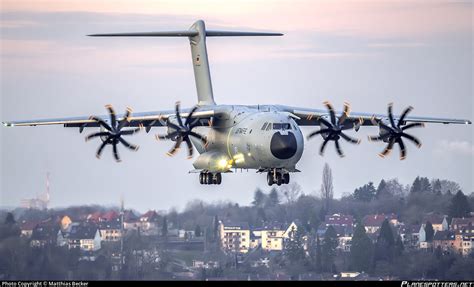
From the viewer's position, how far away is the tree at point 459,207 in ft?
333

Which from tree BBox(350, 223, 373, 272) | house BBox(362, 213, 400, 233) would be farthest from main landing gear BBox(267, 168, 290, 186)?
house BBox(362, 213, 400, 233)

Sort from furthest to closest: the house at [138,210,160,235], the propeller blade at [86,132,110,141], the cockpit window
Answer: the house at [138,210,160,235] < the propeller blade at [86,132,110,141] < the cockpit window

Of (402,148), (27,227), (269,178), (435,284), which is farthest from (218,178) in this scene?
(435,284)

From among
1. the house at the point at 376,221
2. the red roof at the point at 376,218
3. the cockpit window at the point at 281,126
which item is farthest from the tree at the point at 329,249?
the cockpit window at the point at 281,126

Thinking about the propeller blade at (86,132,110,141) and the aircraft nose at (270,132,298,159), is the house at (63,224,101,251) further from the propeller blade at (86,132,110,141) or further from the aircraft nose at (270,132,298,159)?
the aircraft nose at (270,132,298,159)

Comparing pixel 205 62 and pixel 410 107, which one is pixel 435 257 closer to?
pixel 410 107

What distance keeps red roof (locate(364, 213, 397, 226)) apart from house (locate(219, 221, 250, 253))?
17.4ft

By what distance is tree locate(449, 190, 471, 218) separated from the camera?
101375 mm

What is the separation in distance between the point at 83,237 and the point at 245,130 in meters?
8.52

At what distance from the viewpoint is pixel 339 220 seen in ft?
334

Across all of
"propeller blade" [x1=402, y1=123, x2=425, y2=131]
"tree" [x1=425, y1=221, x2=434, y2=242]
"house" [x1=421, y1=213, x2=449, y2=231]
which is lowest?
"tree" [x1=425, y1=221, x2=434, y2=242]

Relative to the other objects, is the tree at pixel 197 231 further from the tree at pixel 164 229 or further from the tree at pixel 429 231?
the tree at pixel 429 231

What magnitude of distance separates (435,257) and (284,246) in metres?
6.81

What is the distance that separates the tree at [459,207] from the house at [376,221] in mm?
2514
